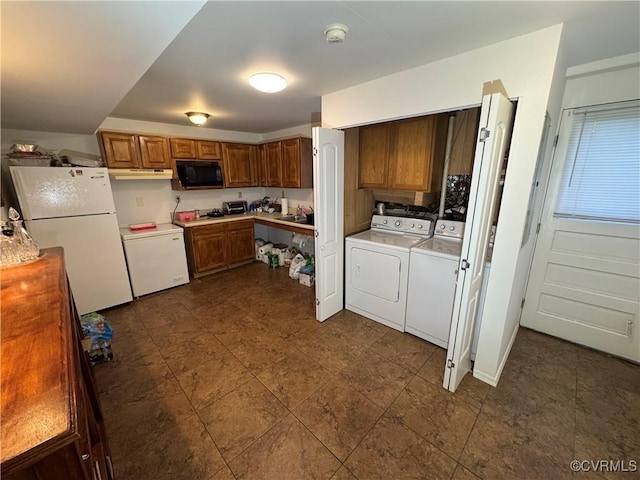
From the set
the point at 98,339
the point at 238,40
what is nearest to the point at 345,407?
the point at 98,339

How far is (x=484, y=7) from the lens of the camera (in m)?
1.22

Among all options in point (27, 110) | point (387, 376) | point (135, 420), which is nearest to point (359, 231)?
point (387, 376)

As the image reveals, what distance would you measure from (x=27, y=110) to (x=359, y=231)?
321 cm

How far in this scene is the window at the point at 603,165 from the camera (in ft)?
6.45

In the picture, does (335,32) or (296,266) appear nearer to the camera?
(335,32)

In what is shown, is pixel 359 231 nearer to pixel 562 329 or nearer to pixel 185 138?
pixel 562 329

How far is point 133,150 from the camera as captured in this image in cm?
333

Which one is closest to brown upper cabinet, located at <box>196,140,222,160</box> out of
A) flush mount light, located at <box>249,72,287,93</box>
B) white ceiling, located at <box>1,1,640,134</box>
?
white ceiling, located at <box>1,1,640,134</box>

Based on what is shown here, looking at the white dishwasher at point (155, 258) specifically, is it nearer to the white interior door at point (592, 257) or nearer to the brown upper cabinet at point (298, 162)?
the brown upper cabinet at point (298, 162)

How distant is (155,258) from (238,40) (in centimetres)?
295

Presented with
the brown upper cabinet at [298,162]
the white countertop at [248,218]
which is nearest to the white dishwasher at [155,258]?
the white countertop at [248,218]

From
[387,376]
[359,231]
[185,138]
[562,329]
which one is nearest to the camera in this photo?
[387,376]

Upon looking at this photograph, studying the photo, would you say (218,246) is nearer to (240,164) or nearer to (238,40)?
(240,164)

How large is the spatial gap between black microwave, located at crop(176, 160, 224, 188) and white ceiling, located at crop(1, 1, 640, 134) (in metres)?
1.53
